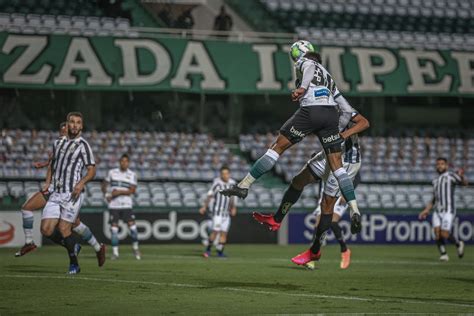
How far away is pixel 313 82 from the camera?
13375 mm

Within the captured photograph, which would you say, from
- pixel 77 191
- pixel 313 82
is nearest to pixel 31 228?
pixel 77 191

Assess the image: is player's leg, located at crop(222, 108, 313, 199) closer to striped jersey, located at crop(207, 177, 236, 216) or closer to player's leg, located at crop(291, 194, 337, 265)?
player's leg, located at crop(291, 194, 337, 265)

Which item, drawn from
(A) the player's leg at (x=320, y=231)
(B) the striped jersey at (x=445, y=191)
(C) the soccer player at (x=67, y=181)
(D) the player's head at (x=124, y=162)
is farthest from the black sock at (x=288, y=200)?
(B) the striped jersey at (x=445, y=191)

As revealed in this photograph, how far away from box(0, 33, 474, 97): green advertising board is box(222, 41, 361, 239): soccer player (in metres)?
19.7

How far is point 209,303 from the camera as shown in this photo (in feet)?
39.4

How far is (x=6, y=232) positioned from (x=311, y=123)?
51.1 ft

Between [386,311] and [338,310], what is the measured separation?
0.53 m

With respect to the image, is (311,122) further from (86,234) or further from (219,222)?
(219,222)

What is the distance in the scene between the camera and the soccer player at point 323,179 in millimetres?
14105

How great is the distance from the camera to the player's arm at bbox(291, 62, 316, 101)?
515 inches

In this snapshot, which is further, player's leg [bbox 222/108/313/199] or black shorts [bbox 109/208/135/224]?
black shorts [bbox 109/208/135/224]

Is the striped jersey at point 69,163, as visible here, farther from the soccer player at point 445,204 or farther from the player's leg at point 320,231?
the soccer player at point 445,204

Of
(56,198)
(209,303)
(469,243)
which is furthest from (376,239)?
(209,303)

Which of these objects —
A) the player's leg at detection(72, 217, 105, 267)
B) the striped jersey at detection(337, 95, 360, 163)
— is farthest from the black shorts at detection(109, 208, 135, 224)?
the striped jersey at detection(337, 95, 360, 163)
